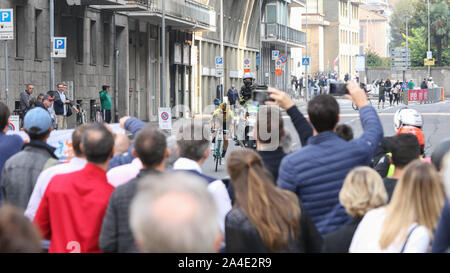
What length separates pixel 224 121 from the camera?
2094 centimetres

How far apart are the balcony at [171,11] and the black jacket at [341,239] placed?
30836mm

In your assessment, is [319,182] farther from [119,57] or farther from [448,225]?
[119,57]

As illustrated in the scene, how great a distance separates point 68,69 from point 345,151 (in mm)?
31046

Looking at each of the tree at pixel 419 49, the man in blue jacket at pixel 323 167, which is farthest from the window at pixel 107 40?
the tree at pixel 419 49

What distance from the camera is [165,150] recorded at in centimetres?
555

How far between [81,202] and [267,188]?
1243 millimetres

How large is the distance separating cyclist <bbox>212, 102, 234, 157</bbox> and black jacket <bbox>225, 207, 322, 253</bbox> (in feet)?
50.3

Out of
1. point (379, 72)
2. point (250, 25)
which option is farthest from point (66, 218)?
point (379, 72)

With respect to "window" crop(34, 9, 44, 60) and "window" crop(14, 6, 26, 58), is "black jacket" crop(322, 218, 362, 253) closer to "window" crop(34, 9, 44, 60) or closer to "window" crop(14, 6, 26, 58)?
"window" crop(14, 6, 26, 58)

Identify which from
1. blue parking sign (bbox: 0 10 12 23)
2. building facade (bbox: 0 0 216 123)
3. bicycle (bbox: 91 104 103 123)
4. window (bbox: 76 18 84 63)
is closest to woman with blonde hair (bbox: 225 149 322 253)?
blue parking sign (bbox: 0 10 12 23)

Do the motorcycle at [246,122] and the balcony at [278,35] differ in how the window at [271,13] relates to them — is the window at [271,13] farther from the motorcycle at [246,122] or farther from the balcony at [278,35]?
the motorcycle at [246,122]

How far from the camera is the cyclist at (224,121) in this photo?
67.8 ft

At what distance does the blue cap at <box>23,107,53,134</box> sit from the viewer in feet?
22.9


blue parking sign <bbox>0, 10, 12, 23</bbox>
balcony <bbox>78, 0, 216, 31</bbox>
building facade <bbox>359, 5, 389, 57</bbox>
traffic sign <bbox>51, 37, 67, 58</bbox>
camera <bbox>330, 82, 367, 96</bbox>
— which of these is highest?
building facade <bbox>359, 5, 389, 57</bbox>
